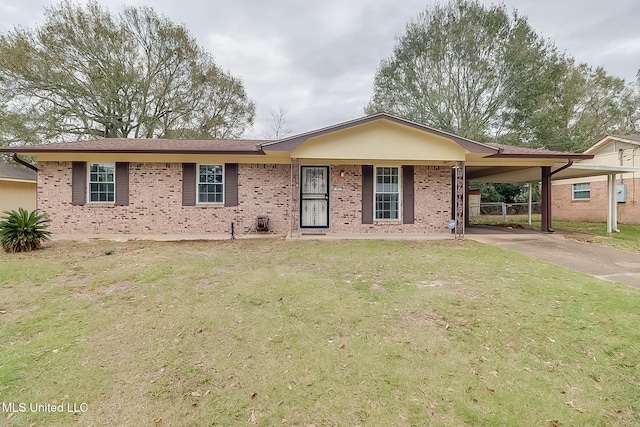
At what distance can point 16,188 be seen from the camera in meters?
14.1

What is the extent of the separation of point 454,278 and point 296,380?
3.73 m

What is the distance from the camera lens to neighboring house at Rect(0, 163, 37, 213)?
44.2ft

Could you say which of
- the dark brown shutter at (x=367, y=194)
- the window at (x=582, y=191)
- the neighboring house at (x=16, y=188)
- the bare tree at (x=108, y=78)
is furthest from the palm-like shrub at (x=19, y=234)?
the window at (x=582, y=191)

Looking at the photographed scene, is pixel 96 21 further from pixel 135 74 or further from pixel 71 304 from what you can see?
pixel 71 304

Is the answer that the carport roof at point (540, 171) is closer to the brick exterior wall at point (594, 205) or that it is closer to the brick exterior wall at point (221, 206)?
the brick exterior wall at point (221, 206)

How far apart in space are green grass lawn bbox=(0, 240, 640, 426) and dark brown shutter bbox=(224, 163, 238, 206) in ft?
16.0

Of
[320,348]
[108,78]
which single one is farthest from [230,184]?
[108,78]

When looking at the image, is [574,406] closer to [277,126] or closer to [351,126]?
[351,126]

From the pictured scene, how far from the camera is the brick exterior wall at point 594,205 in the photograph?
14.8 m

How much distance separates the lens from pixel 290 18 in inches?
530

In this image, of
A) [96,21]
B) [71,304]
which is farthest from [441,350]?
[96,21]

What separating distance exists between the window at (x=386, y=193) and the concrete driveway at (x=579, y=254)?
2.89 m

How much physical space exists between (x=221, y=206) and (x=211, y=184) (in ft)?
2.77

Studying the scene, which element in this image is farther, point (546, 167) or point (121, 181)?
point (546, 167)
